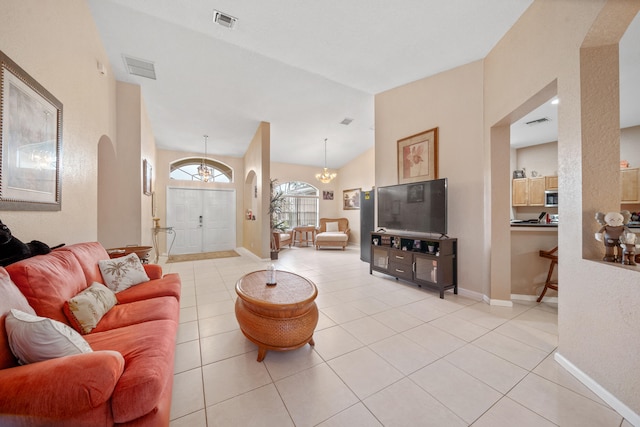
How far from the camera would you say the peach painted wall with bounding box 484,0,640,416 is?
139cm

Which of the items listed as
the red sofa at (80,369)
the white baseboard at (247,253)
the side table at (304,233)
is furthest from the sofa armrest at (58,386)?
the side table at (304,233)

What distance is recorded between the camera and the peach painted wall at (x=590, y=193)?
1.39 metres

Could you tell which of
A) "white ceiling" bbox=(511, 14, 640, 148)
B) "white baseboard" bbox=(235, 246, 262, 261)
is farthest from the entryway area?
"white ceiling" bbox=(511, 14, 640, 148)

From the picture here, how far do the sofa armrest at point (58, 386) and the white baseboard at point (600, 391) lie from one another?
264 centimetres

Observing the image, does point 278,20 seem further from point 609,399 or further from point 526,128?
point 526,128

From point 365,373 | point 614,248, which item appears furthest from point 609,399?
point 365,373

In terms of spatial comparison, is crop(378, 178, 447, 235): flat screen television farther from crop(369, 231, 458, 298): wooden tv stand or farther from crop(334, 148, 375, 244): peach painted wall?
crop(334, 148, 375, 244): peach painted wall

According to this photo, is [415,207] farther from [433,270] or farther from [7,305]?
[7,305]

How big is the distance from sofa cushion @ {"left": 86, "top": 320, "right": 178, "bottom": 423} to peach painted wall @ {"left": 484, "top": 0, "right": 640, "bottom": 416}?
8.28ft

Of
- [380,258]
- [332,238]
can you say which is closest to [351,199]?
[332,238]

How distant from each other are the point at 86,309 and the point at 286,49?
11.1ft

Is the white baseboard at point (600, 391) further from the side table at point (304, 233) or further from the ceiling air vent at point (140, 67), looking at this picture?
the side table at point (304, 233)

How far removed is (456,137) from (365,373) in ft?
10.4

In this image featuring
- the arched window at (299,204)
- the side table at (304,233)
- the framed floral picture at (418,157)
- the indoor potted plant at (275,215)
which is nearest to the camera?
the framed floral picture at (418,157)
